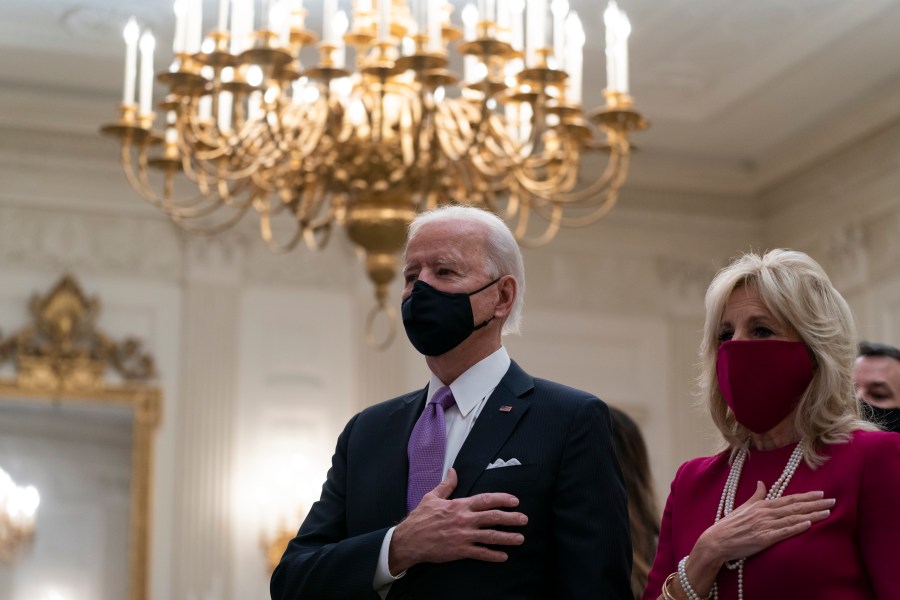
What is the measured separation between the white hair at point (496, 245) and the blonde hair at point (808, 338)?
40 cm

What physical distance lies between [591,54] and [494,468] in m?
5.60

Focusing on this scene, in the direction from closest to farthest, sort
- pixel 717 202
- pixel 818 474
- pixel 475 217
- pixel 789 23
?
pixel 818 474, pixel 475 217, pixel 789 23, pixel 717 202

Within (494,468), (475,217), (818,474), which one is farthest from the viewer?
(475,217)

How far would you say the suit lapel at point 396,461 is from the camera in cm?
278

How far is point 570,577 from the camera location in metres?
2.60

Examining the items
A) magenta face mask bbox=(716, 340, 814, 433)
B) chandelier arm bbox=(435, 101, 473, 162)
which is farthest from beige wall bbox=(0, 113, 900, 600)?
magenta face mask bbox=(716, 340, 814, 433)

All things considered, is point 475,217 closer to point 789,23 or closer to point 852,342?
point 852,342

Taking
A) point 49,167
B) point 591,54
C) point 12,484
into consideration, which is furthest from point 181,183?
point 591,54

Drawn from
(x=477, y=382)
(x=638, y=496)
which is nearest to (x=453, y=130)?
(x=638, y=496)

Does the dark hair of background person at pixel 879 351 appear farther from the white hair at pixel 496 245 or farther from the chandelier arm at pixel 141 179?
the chandelier arm at pixel 141 179

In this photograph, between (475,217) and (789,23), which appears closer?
(475,217)

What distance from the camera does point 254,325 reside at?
8.81 metres

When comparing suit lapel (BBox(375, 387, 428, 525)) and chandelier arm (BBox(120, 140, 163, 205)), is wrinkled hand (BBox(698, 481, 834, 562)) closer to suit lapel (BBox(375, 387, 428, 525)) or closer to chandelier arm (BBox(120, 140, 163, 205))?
suit lapel (BBox(375, 387, 428, 525))

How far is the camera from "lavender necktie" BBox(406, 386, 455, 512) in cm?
278
